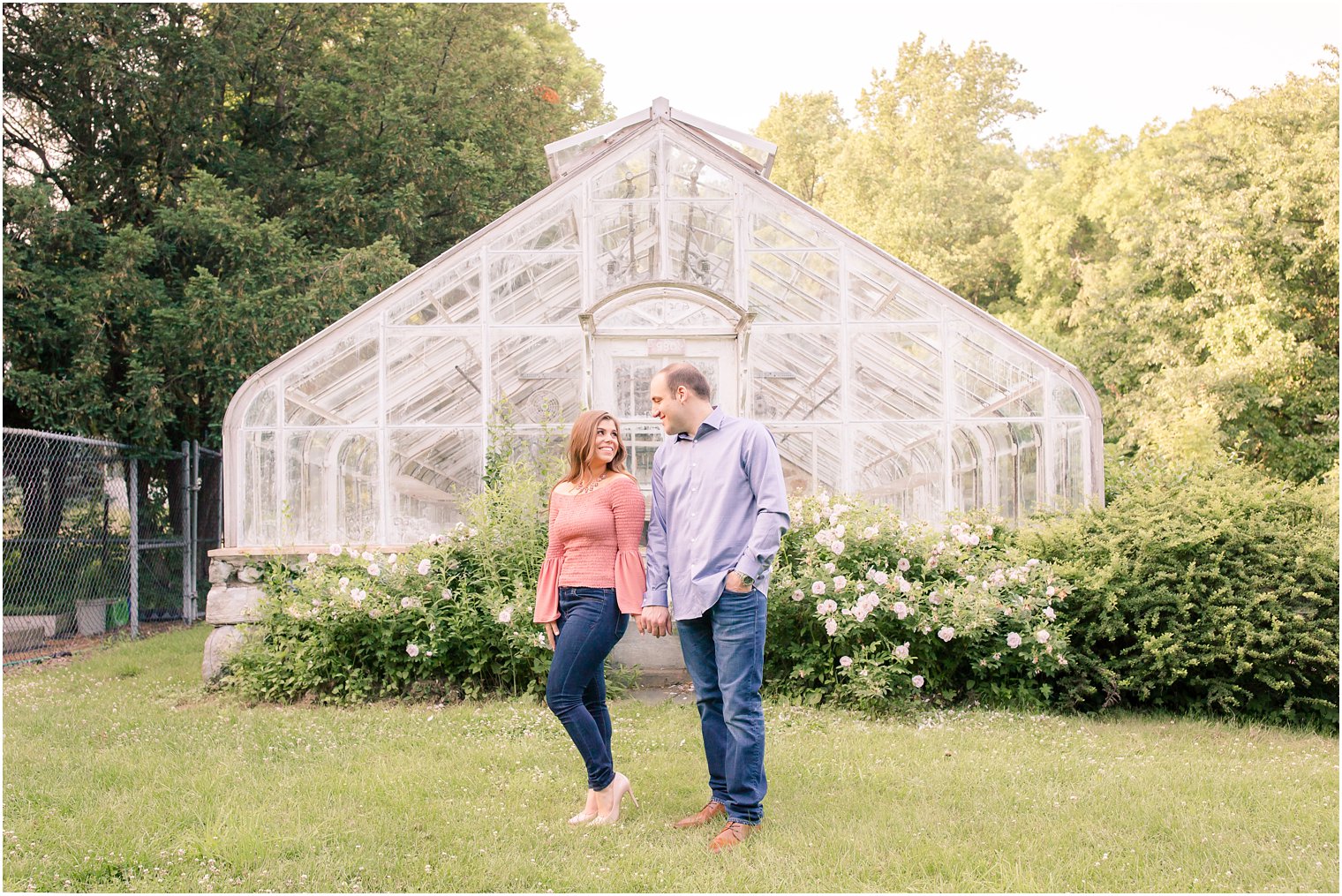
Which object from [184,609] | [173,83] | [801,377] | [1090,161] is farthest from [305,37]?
[1090,161]

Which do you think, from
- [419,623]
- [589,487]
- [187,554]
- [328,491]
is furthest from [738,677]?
[187,554]

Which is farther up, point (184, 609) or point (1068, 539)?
point (1068, 539)

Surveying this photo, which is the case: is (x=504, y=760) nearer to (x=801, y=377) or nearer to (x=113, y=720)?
(x=113, y=720)

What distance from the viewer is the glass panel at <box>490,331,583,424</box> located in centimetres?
998

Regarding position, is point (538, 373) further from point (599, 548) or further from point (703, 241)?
point (599, 548)

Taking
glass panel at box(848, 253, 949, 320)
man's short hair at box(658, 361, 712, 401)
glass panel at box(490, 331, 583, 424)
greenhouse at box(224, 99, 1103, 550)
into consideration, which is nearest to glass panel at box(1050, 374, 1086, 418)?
greenhouse at box(224, 99, 1103, 550)

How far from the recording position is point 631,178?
1028 centimetres

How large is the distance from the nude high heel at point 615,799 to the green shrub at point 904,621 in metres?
2.59

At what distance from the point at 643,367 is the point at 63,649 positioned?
675cm

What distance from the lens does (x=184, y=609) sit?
Answer: 14.5m

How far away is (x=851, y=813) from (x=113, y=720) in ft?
16.1

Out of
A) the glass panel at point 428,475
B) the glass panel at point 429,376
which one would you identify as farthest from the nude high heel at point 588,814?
the glass panel at point 429,376

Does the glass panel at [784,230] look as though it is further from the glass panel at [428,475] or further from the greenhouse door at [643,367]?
the glass panel at [428,475]

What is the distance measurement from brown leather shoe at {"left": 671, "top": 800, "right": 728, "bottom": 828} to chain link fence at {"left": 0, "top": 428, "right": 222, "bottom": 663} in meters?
8.47
